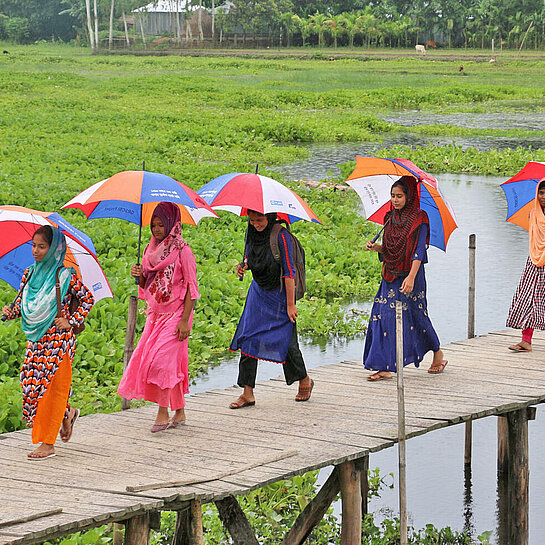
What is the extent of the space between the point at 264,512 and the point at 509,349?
8.17ft

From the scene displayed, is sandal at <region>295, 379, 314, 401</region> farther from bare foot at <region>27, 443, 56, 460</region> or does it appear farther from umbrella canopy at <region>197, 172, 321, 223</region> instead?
bare foot at <region>27, 443, 56, 460</region>

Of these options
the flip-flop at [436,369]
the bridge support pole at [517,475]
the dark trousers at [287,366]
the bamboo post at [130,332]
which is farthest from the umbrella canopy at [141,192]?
the bridge support pole at [517,475]

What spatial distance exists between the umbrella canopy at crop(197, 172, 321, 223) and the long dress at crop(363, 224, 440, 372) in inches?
48.5

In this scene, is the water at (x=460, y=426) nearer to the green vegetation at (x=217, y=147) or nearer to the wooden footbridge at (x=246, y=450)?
the green vegetation at (x=217, y=147)

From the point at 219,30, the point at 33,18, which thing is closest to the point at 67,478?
the point at 219,30

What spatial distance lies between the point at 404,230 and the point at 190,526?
2.64 m

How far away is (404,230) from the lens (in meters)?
6.61

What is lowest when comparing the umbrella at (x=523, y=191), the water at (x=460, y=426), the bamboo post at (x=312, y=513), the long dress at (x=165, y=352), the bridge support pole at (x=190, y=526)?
the water at (x=460, y=426)

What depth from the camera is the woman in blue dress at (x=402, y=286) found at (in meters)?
6.57

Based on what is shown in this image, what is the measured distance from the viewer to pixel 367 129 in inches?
1118

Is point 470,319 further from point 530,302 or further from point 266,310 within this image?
point 266,310

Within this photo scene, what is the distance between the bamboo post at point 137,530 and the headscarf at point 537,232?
3954 millimetres

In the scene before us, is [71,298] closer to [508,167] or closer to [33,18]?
[508,167]

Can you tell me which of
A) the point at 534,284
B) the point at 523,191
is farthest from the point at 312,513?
the point at 523,191
